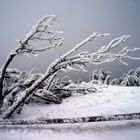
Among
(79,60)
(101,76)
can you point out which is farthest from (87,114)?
(101,76)

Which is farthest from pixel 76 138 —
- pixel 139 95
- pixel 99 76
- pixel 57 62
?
pixel 99 76

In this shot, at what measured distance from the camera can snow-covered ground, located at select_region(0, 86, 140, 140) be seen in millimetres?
4936

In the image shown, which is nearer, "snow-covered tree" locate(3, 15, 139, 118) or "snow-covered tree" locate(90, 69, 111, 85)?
"snow-covered tree" locate(3, 15, 139, 118)

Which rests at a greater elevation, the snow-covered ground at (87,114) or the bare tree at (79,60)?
the bare tree at (79,60)

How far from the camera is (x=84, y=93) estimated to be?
30.2 ft

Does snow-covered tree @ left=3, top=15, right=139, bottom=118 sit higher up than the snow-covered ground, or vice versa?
snow-covered tree @ left=3, top=15, right=139, bottom=118

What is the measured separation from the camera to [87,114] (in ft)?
21.5

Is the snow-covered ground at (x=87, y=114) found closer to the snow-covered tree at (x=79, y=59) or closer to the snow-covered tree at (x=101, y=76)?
the snow-covered tree at (x=79, y=59)

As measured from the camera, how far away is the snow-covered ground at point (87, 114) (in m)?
4.94

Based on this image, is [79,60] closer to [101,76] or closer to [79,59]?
[79,59]

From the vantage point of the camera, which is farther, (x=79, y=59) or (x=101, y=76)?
(x=101, y=76)

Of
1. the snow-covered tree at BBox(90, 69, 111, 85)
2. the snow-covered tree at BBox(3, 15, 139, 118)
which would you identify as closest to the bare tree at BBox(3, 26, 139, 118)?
the snow-covered tree at BBox(3, 15, 139, 118)

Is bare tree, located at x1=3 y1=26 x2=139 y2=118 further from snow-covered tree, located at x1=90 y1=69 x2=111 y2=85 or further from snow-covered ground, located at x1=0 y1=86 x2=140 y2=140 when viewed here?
snow-covered tree, located at x1=90 y1=69 x2=111 y2=85

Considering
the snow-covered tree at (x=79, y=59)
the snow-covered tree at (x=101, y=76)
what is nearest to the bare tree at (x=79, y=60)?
the snow-covered tree at (x=79, y=59)
